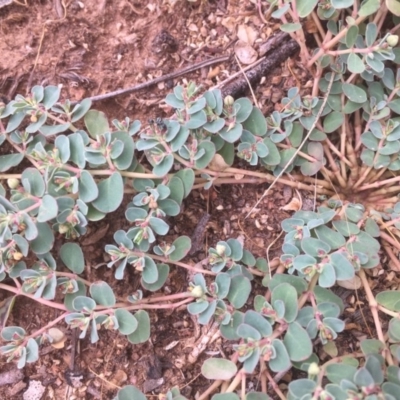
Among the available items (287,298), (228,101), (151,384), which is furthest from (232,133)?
(151,384)

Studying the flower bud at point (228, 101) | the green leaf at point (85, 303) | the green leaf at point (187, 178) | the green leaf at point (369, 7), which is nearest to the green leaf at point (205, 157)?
the green leaf at point (187, 178)

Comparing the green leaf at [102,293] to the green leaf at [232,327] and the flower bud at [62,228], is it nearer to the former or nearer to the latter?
the flower bud at [62,228]

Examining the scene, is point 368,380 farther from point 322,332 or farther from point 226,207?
point 226,207

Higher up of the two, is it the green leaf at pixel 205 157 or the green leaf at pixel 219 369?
the green leaf at pixel 205 157

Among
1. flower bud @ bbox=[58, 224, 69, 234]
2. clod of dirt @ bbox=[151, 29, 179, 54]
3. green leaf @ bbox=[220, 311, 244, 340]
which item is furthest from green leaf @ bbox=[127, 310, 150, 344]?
clod of dirt @ bbox=[151, 29, 179, 54]

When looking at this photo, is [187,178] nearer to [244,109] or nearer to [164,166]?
[164,166]

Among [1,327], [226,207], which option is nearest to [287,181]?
[226,207]
